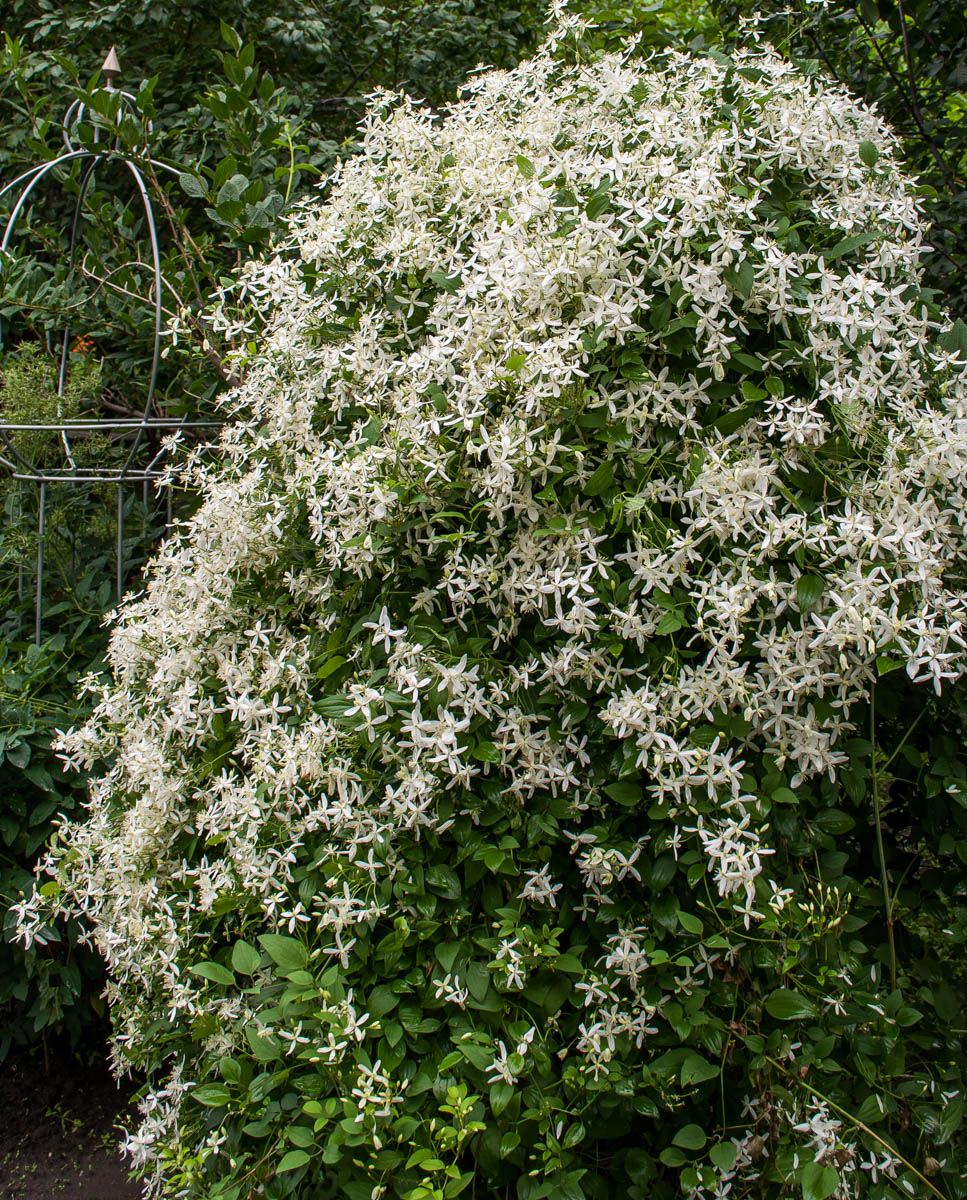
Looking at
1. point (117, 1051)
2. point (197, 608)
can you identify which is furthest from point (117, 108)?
point (117, 1051)

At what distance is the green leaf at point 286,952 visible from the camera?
154 centimetres

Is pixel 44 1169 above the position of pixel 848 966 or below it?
below

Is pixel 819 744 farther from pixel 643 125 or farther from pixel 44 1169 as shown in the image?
pixel 44 1169

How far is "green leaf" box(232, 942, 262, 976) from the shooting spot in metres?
1.59

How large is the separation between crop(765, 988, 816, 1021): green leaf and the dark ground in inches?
88.8

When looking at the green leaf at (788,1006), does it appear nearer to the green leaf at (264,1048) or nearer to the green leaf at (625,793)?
the green leaf at (625,793)

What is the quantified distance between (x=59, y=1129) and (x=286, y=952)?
88.7 inches

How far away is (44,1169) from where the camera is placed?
9.68 feet

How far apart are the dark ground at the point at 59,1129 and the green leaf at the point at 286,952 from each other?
5.80ft

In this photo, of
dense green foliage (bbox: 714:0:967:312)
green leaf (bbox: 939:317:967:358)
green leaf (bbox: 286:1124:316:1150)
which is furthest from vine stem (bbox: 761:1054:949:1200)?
dense green foliage (bbox: 714:0:967:312)

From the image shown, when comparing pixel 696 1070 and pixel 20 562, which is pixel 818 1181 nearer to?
pixel 696 1070

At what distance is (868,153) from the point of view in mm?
1842

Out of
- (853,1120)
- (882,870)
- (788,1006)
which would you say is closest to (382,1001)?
(788,1006)

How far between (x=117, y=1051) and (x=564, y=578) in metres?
1.60
